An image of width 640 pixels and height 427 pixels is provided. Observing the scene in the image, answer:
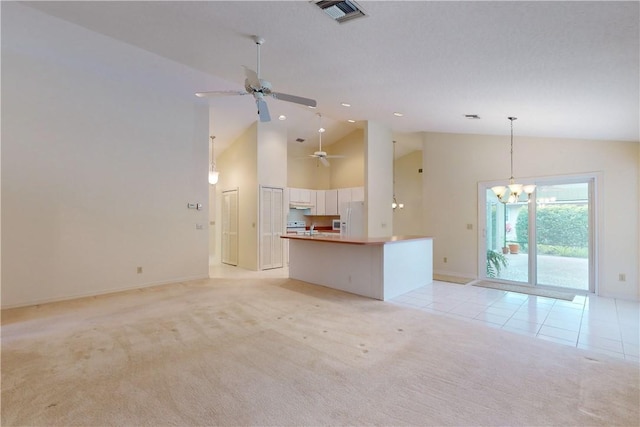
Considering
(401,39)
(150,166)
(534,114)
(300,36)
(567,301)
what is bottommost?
(567,301)

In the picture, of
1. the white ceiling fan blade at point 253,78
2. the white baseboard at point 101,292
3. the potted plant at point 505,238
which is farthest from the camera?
the potted plant at point 505,238

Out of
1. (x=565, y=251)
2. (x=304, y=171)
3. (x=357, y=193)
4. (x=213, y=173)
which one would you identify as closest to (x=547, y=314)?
(x=565, y=251)

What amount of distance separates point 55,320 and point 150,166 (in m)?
2.85

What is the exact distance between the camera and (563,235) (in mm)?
5324

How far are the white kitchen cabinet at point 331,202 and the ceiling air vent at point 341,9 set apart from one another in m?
6.25

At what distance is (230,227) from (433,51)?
662 centimetres

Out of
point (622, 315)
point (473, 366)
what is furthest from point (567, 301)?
point (473, 366)

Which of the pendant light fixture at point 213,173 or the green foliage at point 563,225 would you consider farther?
the pendant light fixture at point 213,173

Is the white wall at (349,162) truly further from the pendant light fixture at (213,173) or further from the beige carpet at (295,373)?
the beige carpet at (295,373)

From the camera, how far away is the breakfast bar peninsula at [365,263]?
15.3 ft

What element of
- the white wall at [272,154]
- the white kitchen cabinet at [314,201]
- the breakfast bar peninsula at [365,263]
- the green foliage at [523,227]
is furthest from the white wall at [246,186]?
the green foliage at [523,227]

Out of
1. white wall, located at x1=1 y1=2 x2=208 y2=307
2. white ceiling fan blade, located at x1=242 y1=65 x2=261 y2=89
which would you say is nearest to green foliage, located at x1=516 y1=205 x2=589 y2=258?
white ceiling fan blade, located at x1=242 y1=65 x2=261 y2=89

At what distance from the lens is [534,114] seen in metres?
4.10

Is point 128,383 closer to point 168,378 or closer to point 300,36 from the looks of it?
point 168,378
